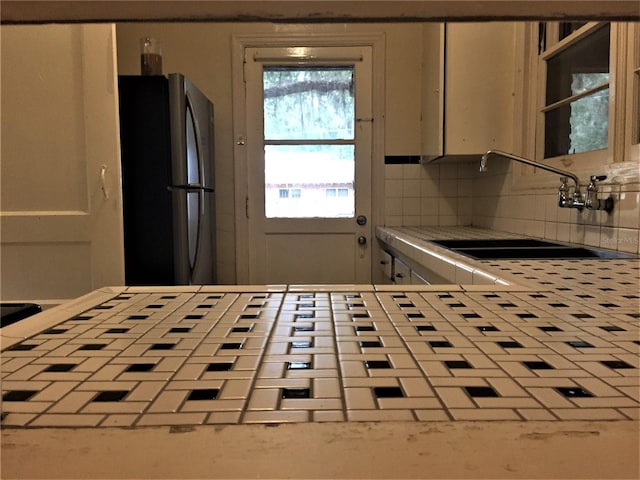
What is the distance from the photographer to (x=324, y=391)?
1.34ft

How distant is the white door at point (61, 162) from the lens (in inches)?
80.7

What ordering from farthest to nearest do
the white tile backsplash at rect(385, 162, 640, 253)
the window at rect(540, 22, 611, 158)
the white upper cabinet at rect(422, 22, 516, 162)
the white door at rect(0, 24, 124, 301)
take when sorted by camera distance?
the white upper cabinet at rect(422, 22, 516, 162) → the white door at rect(0, 24, 124, 301) → the window at rect(540, 22, 611, 158) → the white tile backsplash at rect(385, 162, 640, 253)

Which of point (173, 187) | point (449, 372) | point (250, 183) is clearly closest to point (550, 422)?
point (449, 372)

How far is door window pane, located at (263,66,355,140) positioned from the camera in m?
3.14

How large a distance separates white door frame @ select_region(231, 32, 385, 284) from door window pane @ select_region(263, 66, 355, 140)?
151 mm

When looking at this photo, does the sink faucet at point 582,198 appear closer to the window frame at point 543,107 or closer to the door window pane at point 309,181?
the window frame at point 543,107

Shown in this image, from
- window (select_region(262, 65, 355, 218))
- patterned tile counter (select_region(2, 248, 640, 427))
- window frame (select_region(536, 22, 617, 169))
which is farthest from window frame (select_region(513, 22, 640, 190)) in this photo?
window (select_region(262, 65, 355, 218))

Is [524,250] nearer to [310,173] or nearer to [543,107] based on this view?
[543,107]

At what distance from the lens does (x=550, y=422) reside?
1.15 ft

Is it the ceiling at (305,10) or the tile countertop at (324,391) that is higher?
the ceiling at (305,10)

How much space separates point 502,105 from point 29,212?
2381 mm

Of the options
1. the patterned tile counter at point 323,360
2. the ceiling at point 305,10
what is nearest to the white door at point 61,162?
the patterned tile counter at point 323,360

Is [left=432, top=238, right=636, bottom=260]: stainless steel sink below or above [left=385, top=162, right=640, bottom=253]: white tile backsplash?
→ below

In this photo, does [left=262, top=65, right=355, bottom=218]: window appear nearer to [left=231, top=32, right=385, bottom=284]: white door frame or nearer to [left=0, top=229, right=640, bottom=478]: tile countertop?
[left=231, top=32, right=385, bottom=284]: white door frame
